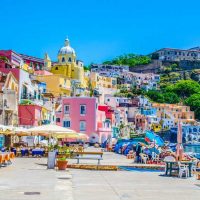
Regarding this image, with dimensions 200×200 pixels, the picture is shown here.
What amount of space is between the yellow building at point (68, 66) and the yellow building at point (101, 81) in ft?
36.4

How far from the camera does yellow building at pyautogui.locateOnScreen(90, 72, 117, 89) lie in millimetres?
142000

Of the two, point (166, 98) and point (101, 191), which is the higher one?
point (166, 98)

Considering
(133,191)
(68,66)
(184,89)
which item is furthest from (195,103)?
(133,191)

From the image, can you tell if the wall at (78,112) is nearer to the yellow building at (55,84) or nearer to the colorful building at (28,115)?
the yellow building at (55,84)

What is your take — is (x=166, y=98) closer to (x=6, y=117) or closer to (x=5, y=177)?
(x=6, y=117)

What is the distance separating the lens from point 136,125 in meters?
127

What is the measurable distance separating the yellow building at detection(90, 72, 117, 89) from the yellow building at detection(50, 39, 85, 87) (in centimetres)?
1111

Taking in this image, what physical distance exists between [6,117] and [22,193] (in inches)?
1234

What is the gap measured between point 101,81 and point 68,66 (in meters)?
30.8

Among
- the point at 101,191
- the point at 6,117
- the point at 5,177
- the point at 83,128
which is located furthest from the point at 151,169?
the point at 83,128

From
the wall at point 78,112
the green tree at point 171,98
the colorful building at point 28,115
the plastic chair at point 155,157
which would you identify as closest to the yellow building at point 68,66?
the wall at point 78,112

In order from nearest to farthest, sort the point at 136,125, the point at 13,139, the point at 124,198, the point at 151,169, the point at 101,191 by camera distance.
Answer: the point at 124,198
the point at 101,191
the point at 151,169
the point at 13,139
the point at 136,125

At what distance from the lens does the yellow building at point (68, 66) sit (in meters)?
123

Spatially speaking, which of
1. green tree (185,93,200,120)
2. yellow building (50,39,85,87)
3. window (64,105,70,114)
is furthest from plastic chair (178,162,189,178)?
green tree (185,93,200,120)
